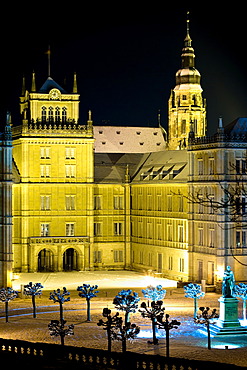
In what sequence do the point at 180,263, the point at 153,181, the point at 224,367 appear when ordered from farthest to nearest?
the point at 153,181, the point at 180,263, the point at 224,367

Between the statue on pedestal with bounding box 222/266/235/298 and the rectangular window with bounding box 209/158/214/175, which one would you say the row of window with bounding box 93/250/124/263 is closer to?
A: the rectangular window with bounding box 209/158/214/175

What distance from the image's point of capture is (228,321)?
206 feet

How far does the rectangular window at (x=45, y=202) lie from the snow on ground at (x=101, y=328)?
868cm

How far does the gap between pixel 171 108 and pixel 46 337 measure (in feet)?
251

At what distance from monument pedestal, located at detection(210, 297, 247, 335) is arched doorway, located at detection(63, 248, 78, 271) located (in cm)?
3735

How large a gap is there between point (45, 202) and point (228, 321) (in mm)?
39386

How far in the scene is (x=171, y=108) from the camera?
133375mm

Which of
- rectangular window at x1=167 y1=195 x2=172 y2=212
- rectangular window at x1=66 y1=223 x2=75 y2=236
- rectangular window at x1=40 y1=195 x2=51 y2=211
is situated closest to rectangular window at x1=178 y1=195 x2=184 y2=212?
rectangular window at x1=167 y1=195 x2=172 y2=212

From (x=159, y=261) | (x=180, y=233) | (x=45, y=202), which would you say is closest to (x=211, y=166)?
(x=180, y=233)

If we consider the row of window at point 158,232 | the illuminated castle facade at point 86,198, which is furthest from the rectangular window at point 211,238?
the row of window at point 158,232

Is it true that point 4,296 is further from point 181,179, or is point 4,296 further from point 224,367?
point 224,367

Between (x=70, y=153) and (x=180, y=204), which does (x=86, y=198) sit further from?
(x=180, y=204)

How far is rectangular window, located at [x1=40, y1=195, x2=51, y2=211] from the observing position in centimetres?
9856

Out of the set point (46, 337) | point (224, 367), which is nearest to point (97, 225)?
point (46, 337)
